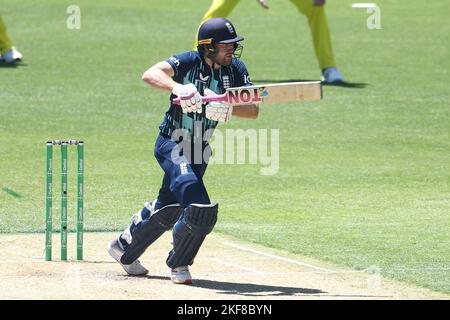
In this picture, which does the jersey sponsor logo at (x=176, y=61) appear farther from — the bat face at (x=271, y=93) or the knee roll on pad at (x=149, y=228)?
the knee roll on pad at (x=149, y=228)

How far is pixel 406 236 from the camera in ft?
38.9

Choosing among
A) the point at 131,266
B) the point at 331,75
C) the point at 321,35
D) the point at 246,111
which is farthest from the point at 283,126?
the point at 131,266

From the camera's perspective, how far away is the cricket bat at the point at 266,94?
945 cm

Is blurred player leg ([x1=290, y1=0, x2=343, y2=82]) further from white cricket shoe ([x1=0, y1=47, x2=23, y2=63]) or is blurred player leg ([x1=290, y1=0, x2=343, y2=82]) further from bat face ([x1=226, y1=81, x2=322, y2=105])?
bat face ([x1=226, y1=81, x2=322, y2=105])

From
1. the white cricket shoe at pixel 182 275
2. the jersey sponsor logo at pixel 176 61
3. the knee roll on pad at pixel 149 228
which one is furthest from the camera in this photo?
the knee roll on pad at pixel 149 228

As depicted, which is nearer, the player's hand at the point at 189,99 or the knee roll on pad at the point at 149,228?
the player's hand at the point at 189,99

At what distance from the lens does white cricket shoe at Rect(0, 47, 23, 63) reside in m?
21.7

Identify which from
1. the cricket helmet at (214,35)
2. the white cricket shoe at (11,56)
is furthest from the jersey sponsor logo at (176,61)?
the white cricket shoe at (11,56)

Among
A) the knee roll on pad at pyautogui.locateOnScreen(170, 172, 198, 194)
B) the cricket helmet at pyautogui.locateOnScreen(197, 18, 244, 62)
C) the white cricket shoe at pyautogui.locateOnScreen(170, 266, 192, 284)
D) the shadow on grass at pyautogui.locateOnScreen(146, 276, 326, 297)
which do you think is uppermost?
the cricket helmet at pyautogui.locateOnScreen(197, 18, 244, 62)

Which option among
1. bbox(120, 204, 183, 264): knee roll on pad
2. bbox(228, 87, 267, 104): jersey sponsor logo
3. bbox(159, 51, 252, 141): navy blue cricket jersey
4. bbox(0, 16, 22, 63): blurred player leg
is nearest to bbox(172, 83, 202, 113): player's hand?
bbox(228, 87, 267, 104): jersey sponsor logo

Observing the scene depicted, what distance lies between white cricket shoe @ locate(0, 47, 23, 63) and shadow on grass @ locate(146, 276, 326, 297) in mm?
12512

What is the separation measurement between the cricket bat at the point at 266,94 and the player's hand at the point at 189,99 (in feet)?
0.50
